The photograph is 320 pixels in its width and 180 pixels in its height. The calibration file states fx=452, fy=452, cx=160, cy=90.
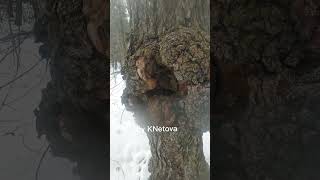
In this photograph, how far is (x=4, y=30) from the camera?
4.91 ft

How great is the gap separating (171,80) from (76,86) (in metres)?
0.31

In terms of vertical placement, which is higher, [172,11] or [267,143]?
[172,11]

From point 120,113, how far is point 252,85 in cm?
41

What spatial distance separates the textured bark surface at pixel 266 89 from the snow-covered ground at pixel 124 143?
23 centimetres

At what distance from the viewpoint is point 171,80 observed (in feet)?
4.49

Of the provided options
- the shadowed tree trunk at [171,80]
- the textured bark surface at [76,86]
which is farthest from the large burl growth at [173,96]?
the textured bark surface at [76,86]

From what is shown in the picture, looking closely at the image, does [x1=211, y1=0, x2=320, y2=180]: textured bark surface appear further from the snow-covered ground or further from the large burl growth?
the snow-covered ground

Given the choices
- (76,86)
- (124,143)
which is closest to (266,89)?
(124,143)

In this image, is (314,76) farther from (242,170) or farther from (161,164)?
(161,164)

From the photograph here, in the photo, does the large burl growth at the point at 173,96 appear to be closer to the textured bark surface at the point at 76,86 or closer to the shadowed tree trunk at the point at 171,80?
the shadowed tree trunk at the point at 171,80

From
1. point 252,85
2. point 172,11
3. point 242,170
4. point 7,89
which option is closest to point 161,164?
point 242,170

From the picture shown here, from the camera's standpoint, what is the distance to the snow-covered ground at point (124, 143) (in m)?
1.39

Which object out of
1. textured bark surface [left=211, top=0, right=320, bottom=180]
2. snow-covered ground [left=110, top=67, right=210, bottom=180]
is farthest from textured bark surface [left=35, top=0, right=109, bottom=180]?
textured bark surface [left=211, top=0, right=320, bottom=180]

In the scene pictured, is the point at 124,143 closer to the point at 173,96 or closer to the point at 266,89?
the point at 173,96
